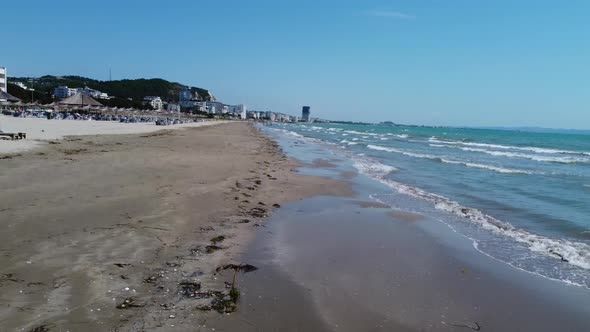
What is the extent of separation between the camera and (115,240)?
6336 mm

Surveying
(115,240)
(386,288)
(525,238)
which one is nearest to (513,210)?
(525,238)

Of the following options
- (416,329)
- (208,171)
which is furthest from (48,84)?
(416,329)

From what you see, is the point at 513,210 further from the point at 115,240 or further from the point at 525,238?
the point at 115,240

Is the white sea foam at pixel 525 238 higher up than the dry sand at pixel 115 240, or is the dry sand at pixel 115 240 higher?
the dry sand at pixel 115 240

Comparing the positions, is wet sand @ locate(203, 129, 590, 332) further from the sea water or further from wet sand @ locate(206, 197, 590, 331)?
the sea water

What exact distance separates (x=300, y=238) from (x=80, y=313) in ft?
14.3

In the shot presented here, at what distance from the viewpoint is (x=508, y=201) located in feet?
43.2

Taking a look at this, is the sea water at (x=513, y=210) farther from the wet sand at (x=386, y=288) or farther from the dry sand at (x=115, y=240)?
the dry sand at (x=115, y=240)

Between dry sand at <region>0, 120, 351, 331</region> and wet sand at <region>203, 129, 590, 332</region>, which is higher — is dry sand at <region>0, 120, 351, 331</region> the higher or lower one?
the higher one

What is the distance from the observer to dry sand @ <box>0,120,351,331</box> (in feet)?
13.6

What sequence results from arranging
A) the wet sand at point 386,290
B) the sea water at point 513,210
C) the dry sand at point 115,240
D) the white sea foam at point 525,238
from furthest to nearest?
the white sea foam at point 525,238 → the sea water at point 513,210 → the wet sand at point 386,290 → the dry sand at point 115,240

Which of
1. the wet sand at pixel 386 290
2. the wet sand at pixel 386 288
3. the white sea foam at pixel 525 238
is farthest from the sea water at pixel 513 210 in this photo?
the wet sand at pixel 386 290

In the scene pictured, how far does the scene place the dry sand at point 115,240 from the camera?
163 inches

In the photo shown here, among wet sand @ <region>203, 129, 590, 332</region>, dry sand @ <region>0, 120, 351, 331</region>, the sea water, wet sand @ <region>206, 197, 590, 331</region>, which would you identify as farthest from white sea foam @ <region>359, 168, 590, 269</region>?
dry sand @ <region>0, 120, 351, 331</region>
